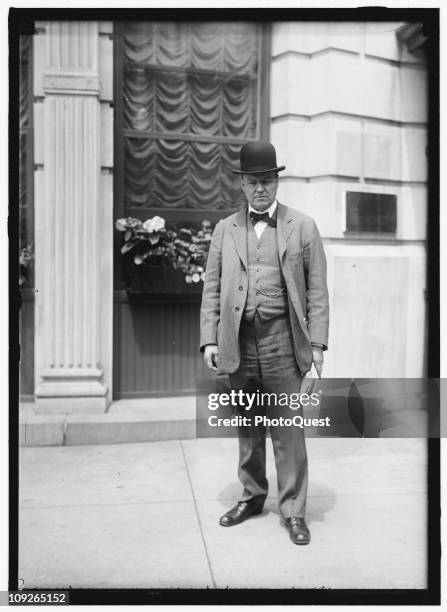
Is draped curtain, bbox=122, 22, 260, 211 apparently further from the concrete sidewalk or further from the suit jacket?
the suit jacket

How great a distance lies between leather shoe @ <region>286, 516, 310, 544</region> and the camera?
4.16 meters

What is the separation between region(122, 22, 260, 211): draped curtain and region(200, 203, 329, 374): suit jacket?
269 cm

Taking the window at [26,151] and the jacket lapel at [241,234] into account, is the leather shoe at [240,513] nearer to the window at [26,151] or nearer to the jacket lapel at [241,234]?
the jacket lapel at [241,234]

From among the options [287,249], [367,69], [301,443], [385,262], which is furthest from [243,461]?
[367,69]

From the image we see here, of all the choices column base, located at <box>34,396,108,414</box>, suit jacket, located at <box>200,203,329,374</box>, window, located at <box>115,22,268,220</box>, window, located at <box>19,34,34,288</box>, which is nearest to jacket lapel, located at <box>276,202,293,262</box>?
suit jacket, located at <box>200,203,329,374</box>

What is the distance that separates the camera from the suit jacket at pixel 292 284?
4180 mm

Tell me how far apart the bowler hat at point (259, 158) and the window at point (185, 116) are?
107 inches

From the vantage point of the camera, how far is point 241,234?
4.26 metres

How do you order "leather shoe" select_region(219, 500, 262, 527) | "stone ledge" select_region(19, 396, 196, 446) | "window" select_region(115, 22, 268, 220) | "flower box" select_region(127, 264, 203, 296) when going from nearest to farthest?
"leather shoe" select_region(219, 500, 262, 527)
"stone ledge" select_region(19, 396, 196, 446)
"flower box" select_region(127, 264, 203, 296)
"window" select_region(115, 22, 268, 220)

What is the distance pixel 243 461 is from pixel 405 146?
2.97 m

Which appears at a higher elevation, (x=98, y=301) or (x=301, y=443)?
(x=98, y=301)

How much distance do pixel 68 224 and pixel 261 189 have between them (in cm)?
259

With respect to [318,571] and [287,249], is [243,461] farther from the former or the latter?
[287,249]
